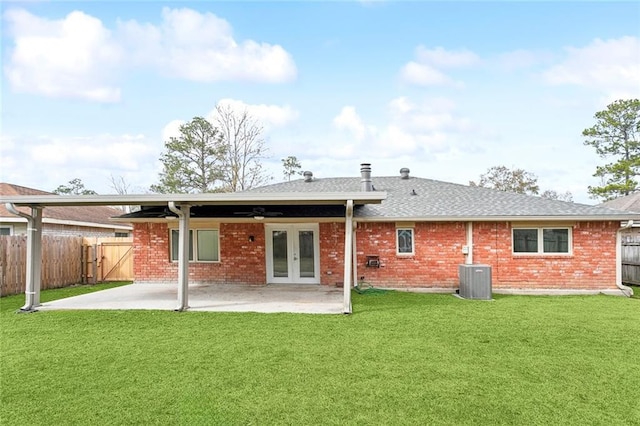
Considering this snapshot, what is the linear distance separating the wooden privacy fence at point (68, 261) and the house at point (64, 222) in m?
1.30

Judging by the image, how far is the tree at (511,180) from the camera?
31.1 metres

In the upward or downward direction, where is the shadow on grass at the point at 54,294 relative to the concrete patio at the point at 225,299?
downward

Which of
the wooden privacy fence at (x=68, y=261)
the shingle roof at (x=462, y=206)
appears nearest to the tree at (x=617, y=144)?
the shingle roof at (x=462, y=206)

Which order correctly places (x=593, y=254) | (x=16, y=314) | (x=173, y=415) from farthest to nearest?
(x=593, y=254) → (x=16, y=314) → (x=173, y=415)

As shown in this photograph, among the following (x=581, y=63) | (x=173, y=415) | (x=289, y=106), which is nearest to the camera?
(x=173, y=415)

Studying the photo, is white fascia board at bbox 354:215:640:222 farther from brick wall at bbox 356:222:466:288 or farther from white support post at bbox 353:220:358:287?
white support post at bbox 353:220:358:287

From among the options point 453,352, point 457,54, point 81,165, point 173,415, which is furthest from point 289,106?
point 81,165

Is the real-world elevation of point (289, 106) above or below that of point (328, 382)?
above

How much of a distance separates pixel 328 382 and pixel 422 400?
109cm

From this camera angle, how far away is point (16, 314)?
856 centimetres

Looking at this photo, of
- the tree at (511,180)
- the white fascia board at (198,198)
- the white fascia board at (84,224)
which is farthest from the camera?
the tree at (511,180)

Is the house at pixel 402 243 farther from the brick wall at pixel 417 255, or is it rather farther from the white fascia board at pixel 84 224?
the white fascia board at pixel 84 224

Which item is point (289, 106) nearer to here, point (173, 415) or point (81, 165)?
point (173, 415)

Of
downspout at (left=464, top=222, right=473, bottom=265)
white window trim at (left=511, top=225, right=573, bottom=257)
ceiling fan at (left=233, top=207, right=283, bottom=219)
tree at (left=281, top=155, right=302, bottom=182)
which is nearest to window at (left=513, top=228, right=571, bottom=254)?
white window trim at (left=511, top=225, right=573, bottom=257)
